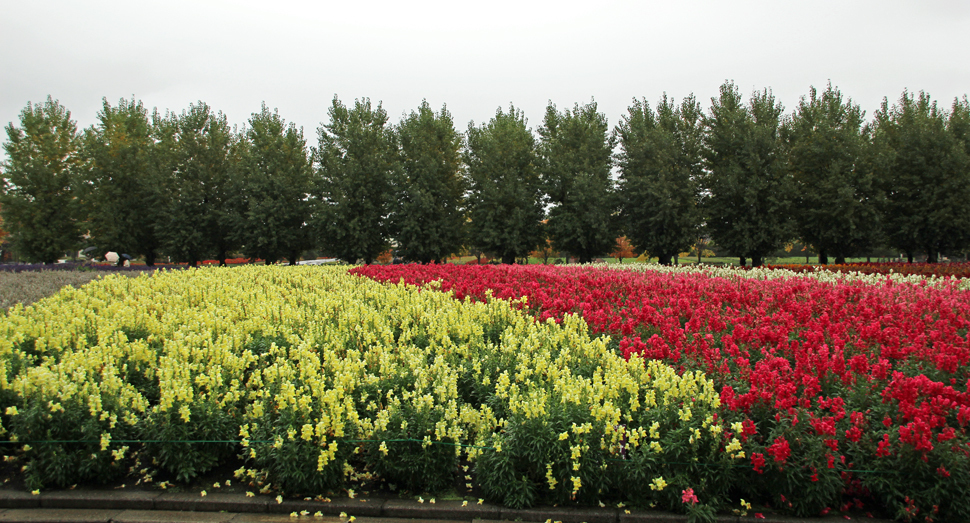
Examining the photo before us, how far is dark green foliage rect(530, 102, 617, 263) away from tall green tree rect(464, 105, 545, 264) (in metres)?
1.13

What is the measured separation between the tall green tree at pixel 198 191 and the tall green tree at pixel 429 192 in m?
10.6

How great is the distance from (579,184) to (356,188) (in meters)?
13.5

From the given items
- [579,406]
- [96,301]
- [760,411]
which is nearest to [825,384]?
[760,411]

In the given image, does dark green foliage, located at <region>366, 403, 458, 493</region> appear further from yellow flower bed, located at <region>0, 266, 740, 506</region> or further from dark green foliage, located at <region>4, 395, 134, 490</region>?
dark green foliage, located at <region>4, 395, 134, 490</region>

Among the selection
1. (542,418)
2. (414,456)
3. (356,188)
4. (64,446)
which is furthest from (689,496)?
(356,188)

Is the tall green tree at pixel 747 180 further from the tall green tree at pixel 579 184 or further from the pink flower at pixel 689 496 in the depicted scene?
the pink flower at pixel 689 496

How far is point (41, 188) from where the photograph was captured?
32.4 meters

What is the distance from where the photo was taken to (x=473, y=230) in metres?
32.7

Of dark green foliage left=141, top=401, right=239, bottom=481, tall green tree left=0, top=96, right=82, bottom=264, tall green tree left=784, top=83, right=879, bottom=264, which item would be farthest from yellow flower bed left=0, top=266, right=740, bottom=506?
tall green tree left=0, top=96, right=82, bottom=264

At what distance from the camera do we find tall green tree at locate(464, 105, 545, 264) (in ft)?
103

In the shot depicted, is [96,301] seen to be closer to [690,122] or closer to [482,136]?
[482,136]

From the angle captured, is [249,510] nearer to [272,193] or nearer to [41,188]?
[272,193]

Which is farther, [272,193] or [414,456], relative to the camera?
[272,193]

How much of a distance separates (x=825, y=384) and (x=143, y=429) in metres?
5.51
